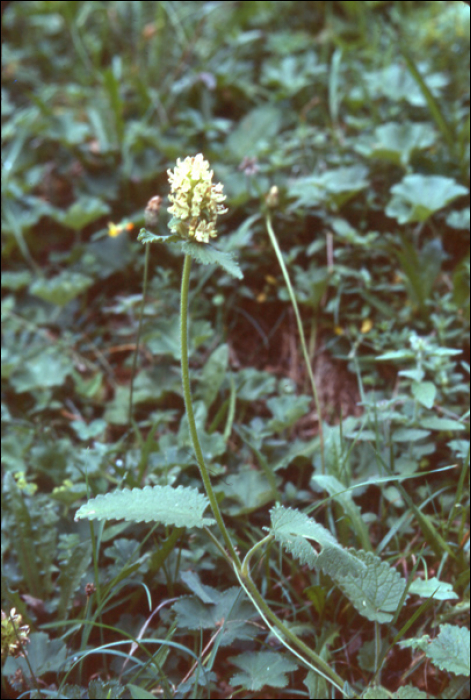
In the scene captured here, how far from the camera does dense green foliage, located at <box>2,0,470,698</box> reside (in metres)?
1.35

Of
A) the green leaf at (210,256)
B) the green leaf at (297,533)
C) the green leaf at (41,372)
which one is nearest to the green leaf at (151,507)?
the green leaf at (297,533)

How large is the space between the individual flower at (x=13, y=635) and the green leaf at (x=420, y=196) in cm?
173

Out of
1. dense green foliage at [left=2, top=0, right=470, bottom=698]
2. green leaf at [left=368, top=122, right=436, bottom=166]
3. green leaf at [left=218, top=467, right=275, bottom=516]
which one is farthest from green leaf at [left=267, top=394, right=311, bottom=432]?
green leaf at [left=368, top=122, right=436, bottom=166]

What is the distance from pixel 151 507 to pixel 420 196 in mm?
1576

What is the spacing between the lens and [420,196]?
6.85 ft

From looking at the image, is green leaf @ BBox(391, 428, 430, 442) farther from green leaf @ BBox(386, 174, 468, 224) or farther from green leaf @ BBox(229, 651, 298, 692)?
green leaf @ BBox(386, 174, 468, 224)

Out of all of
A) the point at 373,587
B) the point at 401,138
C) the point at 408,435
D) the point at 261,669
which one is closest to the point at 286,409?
the point at 408,435

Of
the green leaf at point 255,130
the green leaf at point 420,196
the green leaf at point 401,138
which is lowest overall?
the green leaf at point 420,196

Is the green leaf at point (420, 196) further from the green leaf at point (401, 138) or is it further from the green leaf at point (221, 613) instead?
the green leaf at point (221, 613)

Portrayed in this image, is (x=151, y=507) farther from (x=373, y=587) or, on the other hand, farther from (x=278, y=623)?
(x=373, y=587)

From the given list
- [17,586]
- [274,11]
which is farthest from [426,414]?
[274,11]

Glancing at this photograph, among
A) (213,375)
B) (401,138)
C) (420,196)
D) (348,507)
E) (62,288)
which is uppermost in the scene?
(401,138)

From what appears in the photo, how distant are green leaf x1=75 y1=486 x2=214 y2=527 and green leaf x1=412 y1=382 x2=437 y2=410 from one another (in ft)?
2.27

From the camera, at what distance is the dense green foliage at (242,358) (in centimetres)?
135
